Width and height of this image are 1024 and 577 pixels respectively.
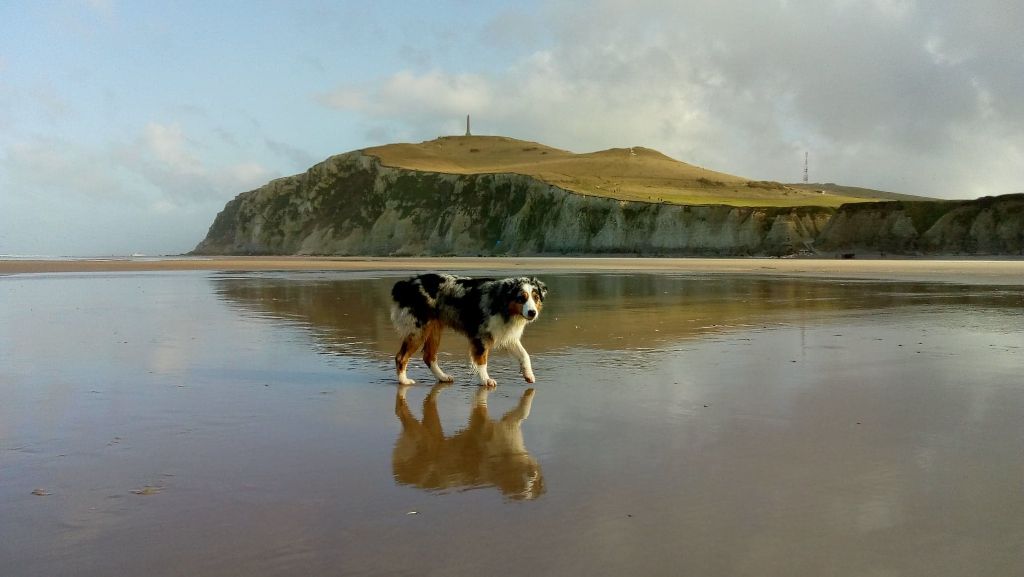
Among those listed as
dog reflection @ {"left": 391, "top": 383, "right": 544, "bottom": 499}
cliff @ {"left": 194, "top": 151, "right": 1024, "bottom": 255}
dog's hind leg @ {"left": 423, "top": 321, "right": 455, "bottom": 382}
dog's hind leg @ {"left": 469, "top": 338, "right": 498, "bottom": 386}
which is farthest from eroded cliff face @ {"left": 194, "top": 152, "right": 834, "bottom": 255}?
dog reflection @ {"left": 391, "top": 383, "right": 544, "bottom": 499}

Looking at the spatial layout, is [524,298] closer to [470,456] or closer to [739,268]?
[470,456]

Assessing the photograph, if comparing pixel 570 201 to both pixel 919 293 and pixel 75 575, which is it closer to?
pixel 919 293

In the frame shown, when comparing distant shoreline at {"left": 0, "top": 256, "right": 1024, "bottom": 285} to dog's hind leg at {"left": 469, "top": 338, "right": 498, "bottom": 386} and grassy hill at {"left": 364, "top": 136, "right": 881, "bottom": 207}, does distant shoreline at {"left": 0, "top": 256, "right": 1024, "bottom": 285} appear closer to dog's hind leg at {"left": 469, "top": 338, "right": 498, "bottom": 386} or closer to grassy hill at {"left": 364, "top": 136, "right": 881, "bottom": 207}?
dog's hind leg at {"left": 469, "top": 338, "right": 498, "bottom": 386}

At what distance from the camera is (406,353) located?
8734mm

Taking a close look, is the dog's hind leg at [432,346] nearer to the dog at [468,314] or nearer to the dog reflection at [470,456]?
the dog at [468,314]

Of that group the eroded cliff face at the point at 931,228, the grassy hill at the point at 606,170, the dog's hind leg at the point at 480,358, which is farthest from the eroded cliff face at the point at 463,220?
the dog's hind leg at the point at 480,358

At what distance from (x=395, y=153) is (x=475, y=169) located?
15581 mm

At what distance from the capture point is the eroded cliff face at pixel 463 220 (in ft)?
234

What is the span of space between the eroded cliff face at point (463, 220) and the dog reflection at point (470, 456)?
213 feet

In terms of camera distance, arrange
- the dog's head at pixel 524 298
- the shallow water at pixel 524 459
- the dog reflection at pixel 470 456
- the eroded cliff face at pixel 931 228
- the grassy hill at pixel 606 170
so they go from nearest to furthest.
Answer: the shallow water at pixel 524 459 → the dog reflection at pixel 470 456 → the dog's head at pixel 524 298 → the eroded cliff face at pixel 931 228 → the grassy hill at pixel 606 170

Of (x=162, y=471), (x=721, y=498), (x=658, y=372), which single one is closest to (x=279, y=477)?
(x=162, y=471)

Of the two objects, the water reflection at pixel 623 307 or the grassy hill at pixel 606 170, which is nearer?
the water reflection at pixel 623 307

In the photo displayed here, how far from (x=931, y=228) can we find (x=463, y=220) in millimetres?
54288

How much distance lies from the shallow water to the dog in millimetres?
358
